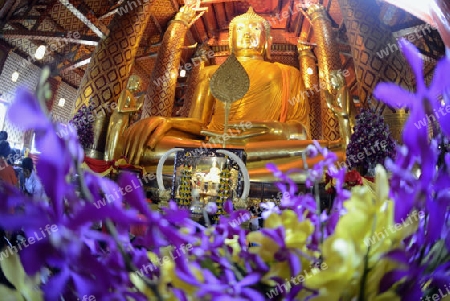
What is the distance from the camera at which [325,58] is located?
6512 millimetres

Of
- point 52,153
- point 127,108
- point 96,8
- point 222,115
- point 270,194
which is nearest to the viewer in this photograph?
point 52,153

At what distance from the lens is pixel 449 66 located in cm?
21

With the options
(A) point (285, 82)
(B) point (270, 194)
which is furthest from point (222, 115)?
(B) point (270, 194)

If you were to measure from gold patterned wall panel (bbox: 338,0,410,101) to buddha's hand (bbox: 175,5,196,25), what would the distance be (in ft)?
12.4

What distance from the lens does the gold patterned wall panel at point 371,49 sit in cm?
382

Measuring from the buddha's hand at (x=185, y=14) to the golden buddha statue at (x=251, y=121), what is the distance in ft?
5.46

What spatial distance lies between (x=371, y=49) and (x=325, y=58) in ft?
8.48

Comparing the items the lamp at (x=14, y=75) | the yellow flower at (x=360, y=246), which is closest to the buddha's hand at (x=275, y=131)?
the yellow flower at (x=360, y=246)

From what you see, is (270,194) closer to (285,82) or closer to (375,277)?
(285,82)

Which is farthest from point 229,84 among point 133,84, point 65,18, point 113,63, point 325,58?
point 65,18

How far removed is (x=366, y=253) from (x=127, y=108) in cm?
408

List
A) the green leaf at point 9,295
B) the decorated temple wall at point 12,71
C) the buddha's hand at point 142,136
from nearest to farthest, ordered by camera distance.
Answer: the green leaf at point 9,295, the buddha's hand at point 142,136, the decorated temple wall at point 12,71

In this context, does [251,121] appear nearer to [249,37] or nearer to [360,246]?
[249,37]

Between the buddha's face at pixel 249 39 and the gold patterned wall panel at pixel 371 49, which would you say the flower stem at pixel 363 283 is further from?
the buddha's face at pixel 249 39
